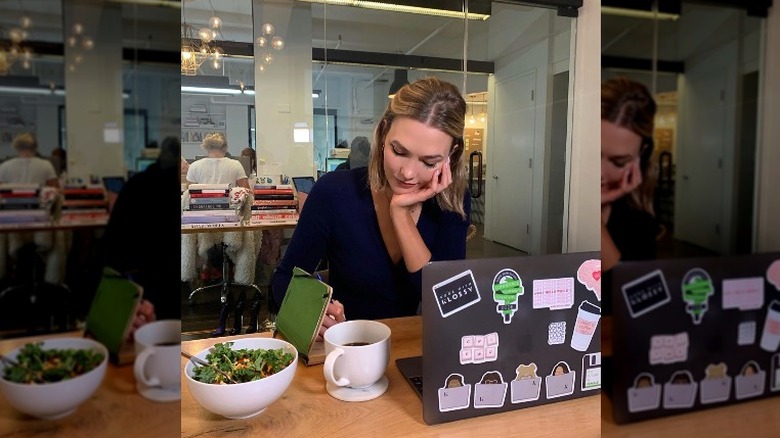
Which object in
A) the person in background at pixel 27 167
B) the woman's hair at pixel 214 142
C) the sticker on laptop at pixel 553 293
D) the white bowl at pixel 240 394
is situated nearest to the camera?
the person in background at pixel 27 167

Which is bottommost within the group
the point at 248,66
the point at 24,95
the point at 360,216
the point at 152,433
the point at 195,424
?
the point at 195,424

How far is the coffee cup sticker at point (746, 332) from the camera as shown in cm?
41

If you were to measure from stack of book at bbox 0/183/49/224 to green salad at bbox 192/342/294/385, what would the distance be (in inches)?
15.8

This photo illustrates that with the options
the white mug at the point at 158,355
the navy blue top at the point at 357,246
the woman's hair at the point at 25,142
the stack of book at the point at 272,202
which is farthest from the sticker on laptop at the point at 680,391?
the stack of book at the point at 272,202

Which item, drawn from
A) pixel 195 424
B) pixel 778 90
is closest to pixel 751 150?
pixel 778 90

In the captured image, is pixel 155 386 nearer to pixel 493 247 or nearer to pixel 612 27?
pixel 612 27

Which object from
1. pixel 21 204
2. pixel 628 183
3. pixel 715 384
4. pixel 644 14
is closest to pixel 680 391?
pixel 715 384

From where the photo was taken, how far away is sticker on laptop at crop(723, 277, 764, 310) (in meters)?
0.39

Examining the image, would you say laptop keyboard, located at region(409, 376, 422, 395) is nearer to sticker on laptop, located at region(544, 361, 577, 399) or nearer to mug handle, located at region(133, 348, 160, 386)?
sticker on laptop, located at region(544, 361, 577, 399)

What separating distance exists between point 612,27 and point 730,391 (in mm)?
319

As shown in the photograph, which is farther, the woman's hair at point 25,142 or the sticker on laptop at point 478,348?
the sticker on laptop at point 478,348

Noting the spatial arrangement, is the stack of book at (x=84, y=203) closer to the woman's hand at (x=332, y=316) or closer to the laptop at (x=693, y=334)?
the laptop at (x=693, y=334)

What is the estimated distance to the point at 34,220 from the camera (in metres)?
0.34

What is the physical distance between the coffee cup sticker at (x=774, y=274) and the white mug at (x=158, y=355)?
1.59 ft
